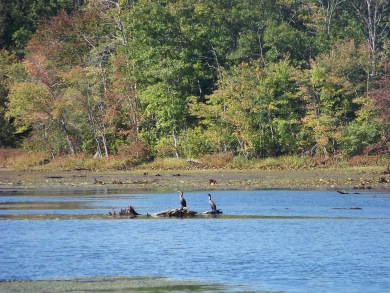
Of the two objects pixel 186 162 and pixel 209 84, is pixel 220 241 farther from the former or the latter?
pixel 209 84

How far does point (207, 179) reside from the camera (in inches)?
1678

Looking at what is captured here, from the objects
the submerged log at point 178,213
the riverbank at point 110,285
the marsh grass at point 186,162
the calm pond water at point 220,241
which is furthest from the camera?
the marsh grass at point 186,162

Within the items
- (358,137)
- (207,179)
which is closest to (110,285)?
(207,179)

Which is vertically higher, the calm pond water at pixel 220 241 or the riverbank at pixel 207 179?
the riverbank at pixel 207 179

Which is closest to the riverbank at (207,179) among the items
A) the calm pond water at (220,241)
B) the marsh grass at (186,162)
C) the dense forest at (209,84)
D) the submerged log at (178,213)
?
the marsh grass at (186,162)

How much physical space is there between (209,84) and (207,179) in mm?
12696

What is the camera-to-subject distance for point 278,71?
162ft

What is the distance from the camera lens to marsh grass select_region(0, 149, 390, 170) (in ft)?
151

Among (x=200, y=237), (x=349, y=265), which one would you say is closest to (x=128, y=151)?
(x=200, y=237)

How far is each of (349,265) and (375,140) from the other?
2826 centimetres

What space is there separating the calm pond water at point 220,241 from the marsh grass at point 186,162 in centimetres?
1048

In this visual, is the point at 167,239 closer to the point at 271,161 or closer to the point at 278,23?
the point at 271,161

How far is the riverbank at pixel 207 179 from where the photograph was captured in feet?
128

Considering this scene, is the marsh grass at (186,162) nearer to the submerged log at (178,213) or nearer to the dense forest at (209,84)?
the dense forest at (209,84)
